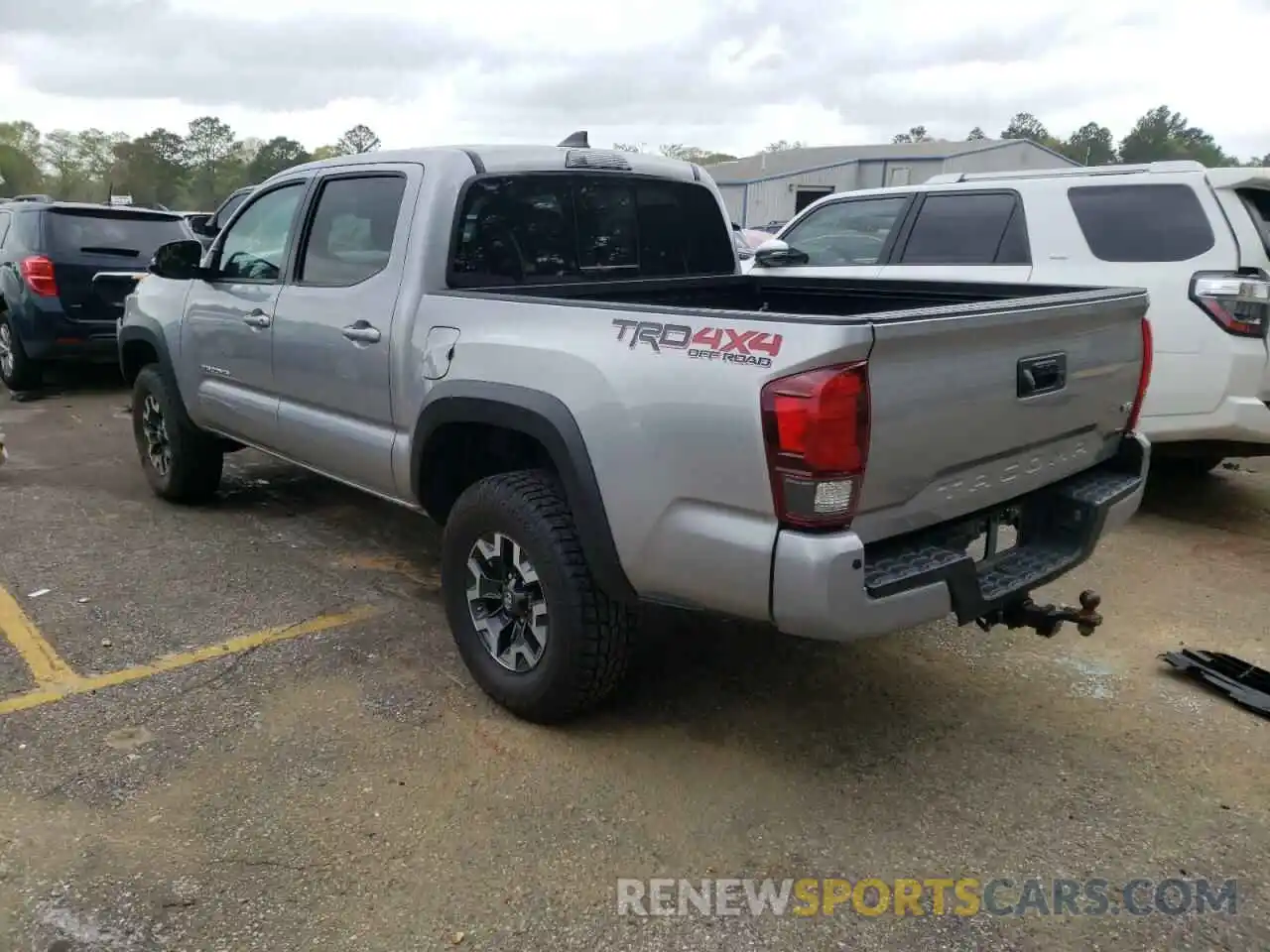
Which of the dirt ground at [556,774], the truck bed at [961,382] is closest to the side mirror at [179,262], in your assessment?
the dirt ground at [556,774]

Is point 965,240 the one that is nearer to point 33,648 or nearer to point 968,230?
point 968,230

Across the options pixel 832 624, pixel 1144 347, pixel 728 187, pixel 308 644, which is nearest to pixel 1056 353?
pixel 1144 347

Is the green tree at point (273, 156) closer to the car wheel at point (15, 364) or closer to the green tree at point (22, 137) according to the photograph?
the green tree at point (22, 137)

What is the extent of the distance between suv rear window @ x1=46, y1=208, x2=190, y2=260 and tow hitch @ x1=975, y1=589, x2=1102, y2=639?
338 inches

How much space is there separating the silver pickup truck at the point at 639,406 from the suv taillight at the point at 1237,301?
2.06 m

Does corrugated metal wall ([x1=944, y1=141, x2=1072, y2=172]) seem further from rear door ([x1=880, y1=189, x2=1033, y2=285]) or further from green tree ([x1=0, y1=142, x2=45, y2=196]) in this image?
green tree ([x1=0, y1=142, x2=45, y2=196])

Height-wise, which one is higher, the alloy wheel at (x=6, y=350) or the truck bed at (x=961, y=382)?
the truck bed at (x=961, y=382)

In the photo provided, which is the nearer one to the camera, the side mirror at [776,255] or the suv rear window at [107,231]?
the side mirror at [776,255]

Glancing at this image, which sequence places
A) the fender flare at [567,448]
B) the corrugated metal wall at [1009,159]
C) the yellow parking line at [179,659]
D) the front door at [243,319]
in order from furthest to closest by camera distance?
the corrugated metal wall at [1009,159] → the front door at [243,319] → the yellow parking line at [179,659] → the fender flare at [567,448]

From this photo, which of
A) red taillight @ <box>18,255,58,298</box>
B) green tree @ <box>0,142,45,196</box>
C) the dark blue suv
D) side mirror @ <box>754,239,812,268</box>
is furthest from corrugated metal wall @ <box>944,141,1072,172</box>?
green tree @ <box>0,142,45,196</box>

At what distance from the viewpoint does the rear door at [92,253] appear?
28.4ft

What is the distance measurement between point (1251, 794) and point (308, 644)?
332 centimetres

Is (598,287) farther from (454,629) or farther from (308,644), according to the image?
(308,644)

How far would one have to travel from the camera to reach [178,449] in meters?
5.43
